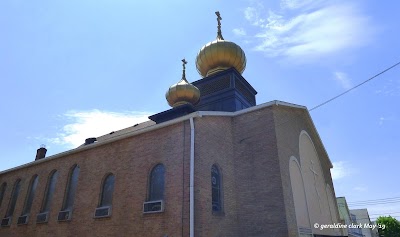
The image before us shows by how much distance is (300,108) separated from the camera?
13.8m

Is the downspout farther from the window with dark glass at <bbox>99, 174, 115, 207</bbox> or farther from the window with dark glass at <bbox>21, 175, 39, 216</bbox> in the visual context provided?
the window with dark glass at <bbox>21, 175, 39, 216</bbox>

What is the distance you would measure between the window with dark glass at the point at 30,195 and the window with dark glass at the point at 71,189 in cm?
312

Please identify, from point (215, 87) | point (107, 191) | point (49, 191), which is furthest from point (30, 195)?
point (215, 87)

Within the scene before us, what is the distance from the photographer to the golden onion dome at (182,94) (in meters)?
15.0

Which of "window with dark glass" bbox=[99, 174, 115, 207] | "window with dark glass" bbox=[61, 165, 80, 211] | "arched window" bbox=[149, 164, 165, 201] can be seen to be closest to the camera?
"arched window" bbox=[149, 164, 165, 201]

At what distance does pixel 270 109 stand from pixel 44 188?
11897mm

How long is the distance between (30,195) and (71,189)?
380 cm

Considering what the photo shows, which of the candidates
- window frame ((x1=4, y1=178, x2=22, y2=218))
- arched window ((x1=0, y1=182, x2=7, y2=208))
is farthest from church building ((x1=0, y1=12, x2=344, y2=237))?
arched window ((x1=0, y1=182, x2=7, y2=208))

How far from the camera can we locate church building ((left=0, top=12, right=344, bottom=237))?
9.88m

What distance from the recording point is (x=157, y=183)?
1094 cm

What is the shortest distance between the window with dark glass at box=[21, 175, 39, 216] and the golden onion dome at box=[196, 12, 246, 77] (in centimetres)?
1108

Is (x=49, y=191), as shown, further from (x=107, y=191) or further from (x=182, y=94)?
(x=182, y=94)

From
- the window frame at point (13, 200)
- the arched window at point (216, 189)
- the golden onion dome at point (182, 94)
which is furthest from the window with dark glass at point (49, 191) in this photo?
the arched window at point (216, 189)

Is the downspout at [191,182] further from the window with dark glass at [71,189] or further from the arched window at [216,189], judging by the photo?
the window with dark glass at [71,189]
